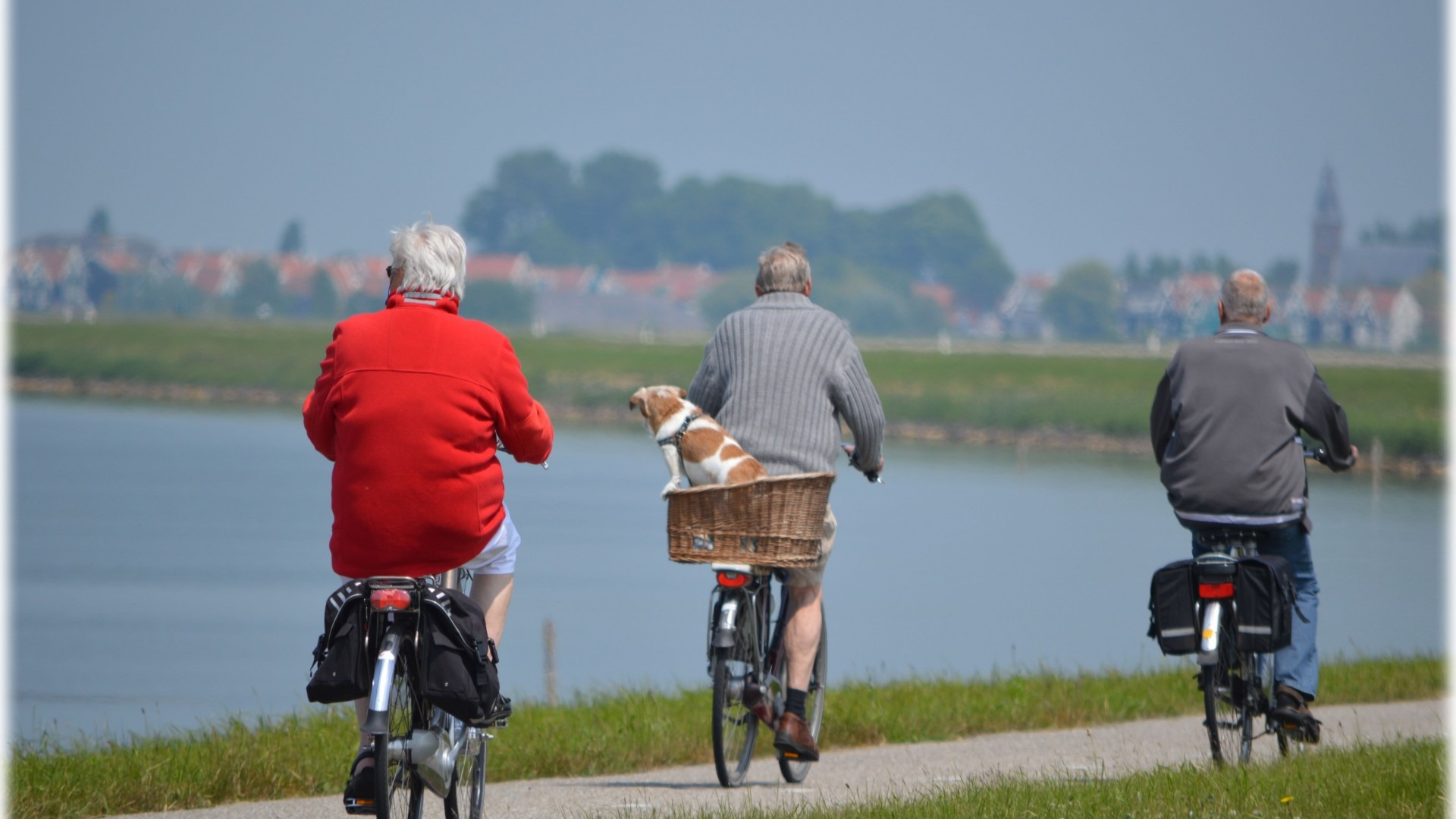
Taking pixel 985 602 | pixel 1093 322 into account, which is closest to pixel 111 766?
pixel 985 602

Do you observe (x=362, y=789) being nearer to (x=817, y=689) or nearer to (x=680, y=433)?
(x=680, y=433)

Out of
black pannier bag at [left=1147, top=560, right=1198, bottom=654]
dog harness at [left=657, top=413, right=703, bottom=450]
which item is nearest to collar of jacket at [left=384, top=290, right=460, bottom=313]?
dog harness at [left=657, top=413, right=703, bottom=450]

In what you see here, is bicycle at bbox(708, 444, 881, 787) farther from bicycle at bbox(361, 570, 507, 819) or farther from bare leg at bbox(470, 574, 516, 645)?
bicycle at bbox(361, 570, 507, 819)

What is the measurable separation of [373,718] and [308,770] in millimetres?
2120

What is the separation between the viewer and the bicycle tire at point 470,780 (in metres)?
4.36

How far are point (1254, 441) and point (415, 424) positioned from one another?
3183 mm

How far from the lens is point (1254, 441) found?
5824mm

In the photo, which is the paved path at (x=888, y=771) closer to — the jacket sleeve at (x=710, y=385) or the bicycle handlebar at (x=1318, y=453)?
the bicycle handlebar at (x=1318, y=453)

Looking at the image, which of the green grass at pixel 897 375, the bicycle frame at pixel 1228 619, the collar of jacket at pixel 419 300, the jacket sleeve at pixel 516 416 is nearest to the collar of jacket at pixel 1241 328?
the bicycle frame at pixel 1228 619

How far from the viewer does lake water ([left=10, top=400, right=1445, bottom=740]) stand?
16.4m

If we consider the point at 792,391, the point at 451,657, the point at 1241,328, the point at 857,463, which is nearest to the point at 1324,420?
the point at 1241,328

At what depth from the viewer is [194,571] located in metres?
25.1

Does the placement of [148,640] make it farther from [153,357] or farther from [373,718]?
[153,357]

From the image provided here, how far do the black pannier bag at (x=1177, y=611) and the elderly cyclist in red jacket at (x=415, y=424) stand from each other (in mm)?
2757
